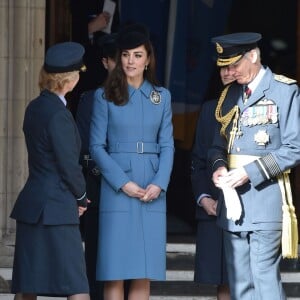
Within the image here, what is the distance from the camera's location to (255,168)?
8.02 m

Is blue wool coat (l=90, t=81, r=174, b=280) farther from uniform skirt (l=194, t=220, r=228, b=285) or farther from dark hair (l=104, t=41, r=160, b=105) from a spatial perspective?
uniform skirt (l=194, t=220, r=228, b=285)

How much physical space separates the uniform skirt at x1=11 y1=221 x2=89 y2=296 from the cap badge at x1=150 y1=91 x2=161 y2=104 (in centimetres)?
109

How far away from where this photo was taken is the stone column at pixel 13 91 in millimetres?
10578

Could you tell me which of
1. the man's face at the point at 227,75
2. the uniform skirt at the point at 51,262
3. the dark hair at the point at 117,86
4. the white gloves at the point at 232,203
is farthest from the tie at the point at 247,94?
the uniform skirt at the point at 51,262

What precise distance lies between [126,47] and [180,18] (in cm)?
302

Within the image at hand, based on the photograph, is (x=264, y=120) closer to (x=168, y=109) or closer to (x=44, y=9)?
(x=168, y=109)

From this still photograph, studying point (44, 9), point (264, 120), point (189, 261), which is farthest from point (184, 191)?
point (264, 120)

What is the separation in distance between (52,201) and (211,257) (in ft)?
4.20

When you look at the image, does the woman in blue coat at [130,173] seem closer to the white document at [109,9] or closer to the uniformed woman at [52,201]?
the uniformed woman at [52,201]

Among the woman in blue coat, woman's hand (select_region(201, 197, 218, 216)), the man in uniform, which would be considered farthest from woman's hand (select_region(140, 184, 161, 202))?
the man in uniform

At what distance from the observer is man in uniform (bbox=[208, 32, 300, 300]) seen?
802cm

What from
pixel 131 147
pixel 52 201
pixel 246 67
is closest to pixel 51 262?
pixel 52 201

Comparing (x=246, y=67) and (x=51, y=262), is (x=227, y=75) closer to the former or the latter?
(x=246, y=67)

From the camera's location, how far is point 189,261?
36.1ft
